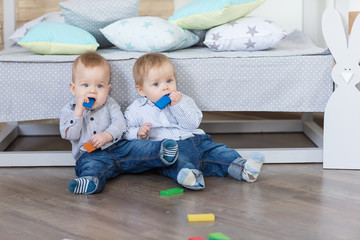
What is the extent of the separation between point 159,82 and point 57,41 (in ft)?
1.25

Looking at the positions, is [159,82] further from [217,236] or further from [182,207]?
[217,236]

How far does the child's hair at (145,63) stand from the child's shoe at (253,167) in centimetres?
41

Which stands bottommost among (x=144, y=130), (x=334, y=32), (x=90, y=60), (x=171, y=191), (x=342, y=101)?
(x=171, y=191)

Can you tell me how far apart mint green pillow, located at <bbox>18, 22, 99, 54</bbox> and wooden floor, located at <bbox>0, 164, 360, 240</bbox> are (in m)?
0.42

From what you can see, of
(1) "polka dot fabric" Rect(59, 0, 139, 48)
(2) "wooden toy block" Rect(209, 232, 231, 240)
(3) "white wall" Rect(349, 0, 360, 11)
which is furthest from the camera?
(3) "white wall" Rect(349, 0, 360, 11)

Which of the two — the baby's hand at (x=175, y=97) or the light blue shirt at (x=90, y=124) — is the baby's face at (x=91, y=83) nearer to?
the light blue shirt at (x=90, y=124)

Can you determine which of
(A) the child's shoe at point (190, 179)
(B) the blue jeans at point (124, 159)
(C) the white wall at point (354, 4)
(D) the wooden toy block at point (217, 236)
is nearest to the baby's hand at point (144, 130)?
(B) the blue jeans at point (124, 159)

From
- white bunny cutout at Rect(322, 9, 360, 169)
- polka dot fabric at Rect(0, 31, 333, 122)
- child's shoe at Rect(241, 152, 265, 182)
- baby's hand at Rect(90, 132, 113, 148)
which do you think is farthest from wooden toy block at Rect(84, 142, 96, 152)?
white bunny cutout at Rect(322, 9, 360, 169)

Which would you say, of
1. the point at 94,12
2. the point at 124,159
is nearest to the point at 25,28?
the point at 94,12

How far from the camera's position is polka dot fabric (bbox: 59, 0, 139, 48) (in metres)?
1.88

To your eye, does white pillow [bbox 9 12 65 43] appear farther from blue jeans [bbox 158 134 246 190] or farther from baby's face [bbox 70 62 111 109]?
blue jeans [bbox 158 134 246 190]

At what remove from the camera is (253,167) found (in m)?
1.50

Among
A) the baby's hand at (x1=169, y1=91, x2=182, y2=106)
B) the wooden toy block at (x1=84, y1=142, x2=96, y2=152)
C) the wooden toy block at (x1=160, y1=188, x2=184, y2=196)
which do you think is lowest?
the wooden toy block at (x1=160, y1=188, x2=184, y2=196)

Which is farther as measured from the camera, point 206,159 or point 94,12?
point 94,12
